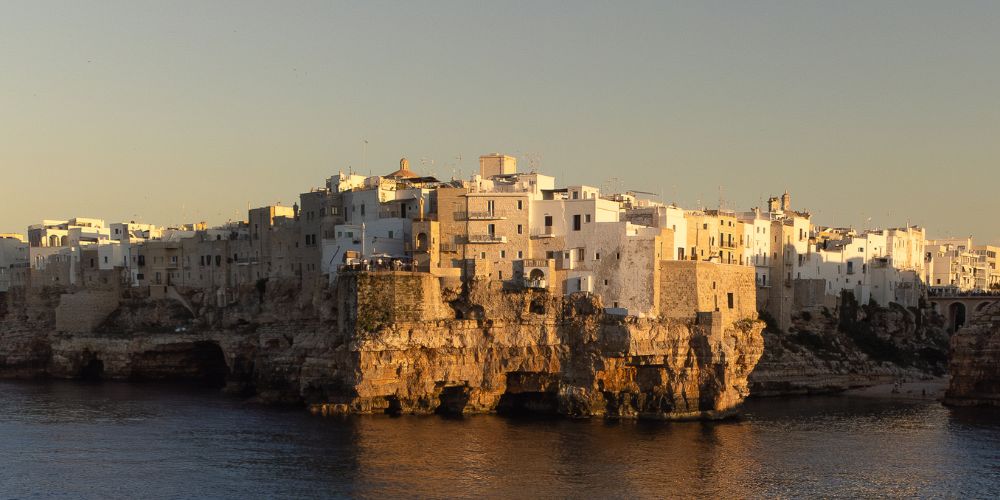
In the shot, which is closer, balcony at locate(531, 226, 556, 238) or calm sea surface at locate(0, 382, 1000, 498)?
calm sea surface at locate(0, 382, 1000, 498)

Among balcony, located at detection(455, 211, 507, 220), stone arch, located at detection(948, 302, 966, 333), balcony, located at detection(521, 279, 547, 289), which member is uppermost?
balcony, located at detection(455, 211, 507, 220)

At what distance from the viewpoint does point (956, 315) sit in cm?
11438

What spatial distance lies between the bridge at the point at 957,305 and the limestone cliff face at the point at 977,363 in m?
29.7

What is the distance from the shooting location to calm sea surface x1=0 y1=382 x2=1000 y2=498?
48.4m

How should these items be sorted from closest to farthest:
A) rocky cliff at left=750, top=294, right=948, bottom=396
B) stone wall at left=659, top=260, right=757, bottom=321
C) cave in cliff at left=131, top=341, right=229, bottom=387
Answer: stone wall at left=659, top=260, right=757, bottom=321 < rocky cliff at left=750, top=294, right=948, bottom=396 < cave in cliff at left=131, top=341, right=229, bottom=387

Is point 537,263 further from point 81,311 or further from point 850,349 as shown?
point 81,311

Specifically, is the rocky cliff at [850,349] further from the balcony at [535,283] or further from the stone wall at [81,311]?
the stone wall at [81,311]

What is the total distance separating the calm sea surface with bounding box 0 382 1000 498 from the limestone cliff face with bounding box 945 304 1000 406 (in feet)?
16.1

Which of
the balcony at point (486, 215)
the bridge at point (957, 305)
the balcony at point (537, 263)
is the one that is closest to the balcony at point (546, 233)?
the balcony at point (537, 263)

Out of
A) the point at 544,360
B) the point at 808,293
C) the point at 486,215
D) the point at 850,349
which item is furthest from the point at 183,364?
the point at 850,349

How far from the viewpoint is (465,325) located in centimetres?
6669

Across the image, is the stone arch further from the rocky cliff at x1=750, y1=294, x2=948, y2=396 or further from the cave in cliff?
the cave in cliff

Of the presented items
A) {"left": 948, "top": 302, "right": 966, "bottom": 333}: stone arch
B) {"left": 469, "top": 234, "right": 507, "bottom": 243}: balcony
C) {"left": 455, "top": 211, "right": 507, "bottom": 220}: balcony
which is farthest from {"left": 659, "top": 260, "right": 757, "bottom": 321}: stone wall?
{"left": 948, "top": 302, "right": 966, "bottom": 333}: stone arch

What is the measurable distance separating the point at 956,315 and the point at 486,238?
2590 inches
